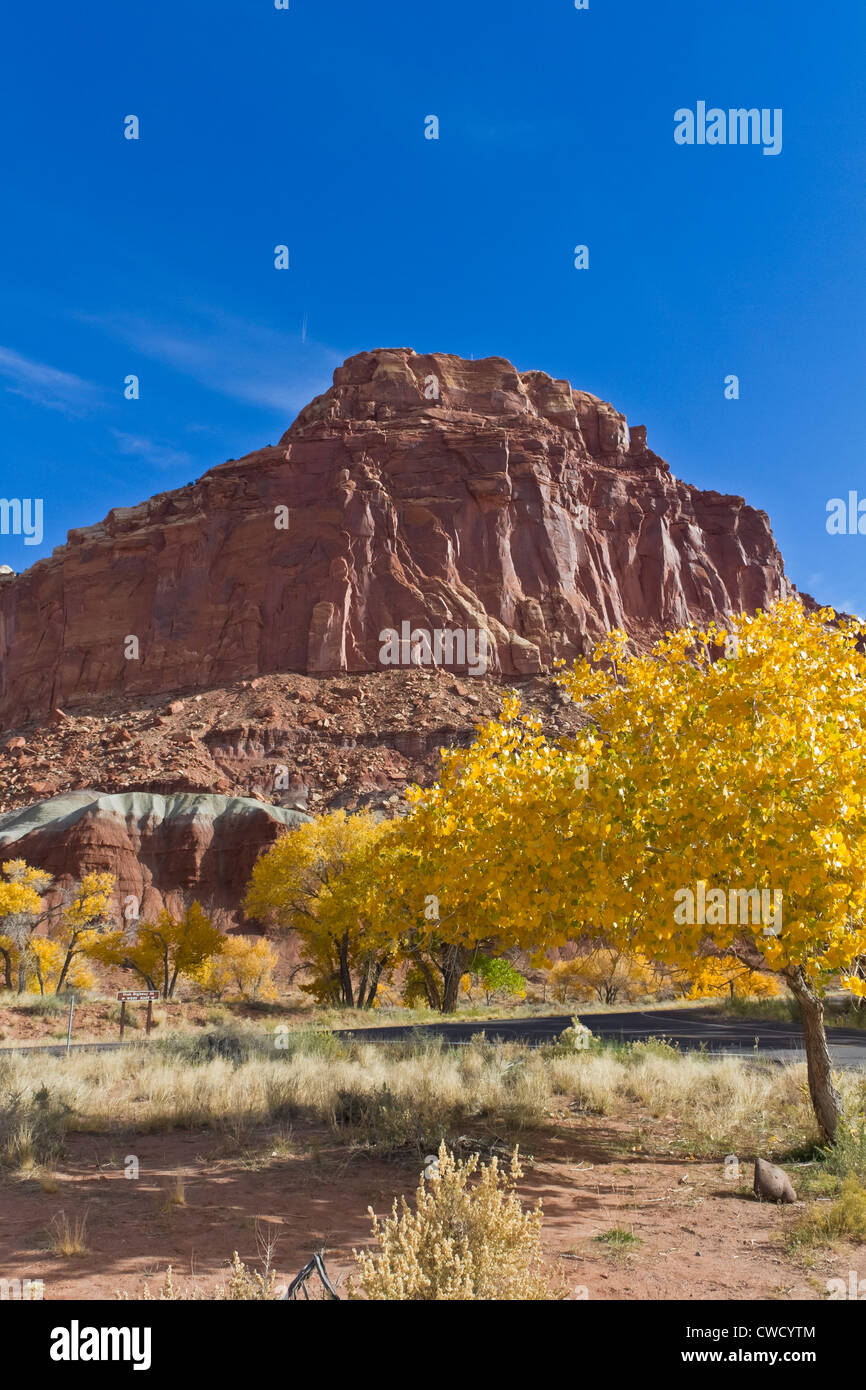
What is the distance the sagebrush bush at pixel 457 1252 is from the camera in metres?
4.19

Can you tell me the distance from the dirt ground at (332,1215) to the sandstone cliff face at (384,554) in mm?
78360

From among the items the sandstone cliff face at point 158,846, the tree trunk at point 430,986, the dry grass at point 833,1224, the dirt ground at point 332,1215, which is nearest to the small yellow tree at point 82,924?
the sandstone cliff face at point 158,846

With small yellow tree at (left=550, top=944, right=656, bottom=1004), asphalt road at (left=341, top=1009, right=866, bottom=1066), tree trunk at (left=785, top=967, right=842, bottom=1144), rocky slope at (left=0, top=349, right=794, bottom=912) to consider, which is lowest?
small yellow tree at (left=550, top=944, right=656, bottom=1004)

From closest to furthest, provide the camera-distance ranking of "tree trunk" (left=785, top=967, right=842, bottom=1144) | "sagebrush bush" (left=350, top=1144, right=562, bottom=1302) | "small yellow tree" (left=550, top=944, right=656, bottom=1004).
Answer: "sagebrush bush" (left=350, top=1144, right=562, bottom=1302), "tree trunk" (left=785, top=967, right=842, bottom=1144), "small yellow tree" (left=550, top=944, right=656, bottom=1004)

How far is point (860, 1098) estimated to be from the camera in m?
11.0

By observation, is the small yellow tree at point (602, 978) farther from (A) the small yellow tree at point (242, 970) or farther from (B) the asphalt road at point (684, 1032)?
(A) the small yellow tree at point (242, 970)

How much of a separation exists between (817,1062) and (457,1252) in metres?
5.98

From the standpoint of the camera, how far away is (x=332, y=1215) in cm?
743

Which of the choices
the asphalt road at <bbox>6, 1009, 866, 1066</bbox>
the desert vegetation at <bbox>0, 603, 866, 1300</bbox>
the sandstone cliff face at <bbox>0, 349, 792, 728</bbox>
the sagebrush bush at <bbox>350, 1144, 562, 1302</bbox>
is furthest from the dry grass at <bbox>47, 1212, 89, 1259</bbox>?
the sandstone cliff face at <bbox>0, 349, 792, 728</bbox>

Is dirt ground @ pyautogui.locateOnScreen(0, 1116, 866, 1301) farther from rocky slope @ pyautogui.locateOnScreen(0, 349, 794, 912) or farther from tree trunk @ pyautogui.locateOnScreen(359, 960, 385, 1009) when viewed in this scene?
rocky slope @ pyautogui.locateOnScreen(0, 349, 794, 912)

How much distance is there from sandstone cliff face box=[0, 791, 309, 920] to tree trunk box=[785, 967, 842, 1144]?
180ft

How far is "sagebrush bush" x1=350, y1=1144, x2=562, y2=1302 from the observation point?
419cm
